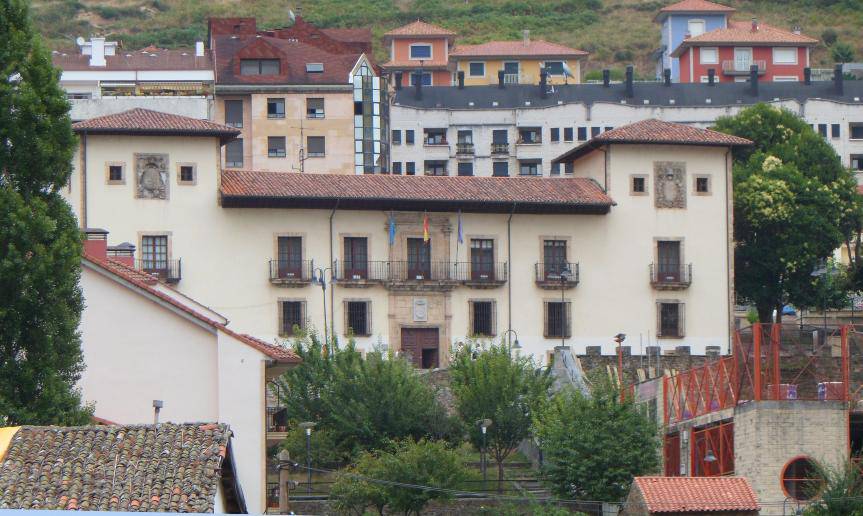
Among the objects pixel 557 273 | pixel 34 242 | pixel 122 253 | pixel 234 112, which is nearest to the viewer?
pixel 34 242

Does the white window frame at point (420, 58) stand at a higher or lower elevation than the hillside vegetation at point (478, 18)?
lower

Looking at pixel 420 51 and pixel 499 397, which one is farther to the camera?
pixel 420 51

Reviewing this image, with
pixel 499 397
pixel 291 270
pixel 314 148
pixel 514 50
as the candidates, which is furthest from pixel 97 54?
pixel 499 397

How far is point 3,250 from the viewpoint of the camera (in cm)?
3956

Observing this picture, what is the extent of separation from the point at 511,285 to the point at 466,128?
33318 mm

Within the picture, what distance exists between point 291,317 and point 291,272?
1642 mm

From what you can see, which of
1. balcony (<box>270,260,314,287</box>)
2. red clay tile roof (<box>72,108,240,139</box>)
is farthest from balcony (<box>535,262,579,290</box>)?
red clay tile roof (<box>72,108,240,139</box>)

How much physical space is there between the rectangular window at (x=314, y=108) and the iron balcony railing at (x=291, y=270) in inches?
821

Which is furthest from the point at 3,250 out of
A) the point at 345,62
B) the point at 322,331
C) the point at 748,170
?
the point at 345,62

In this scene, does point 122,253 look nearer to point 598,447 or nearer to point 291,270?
point 291,270

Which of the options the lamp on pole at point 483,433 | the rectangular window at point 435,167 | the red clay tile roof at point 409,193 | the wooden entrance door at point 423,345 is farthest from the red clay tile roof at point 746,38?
the lamp on pole at point 483,433

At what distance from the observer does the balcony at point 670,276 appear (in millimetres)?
79062

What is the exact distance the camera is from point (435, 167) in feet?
358

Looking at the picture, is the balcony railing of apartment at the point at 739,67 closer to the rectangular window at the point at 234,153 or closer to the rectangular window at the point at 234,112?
the rectangular window at the point at 234,112
